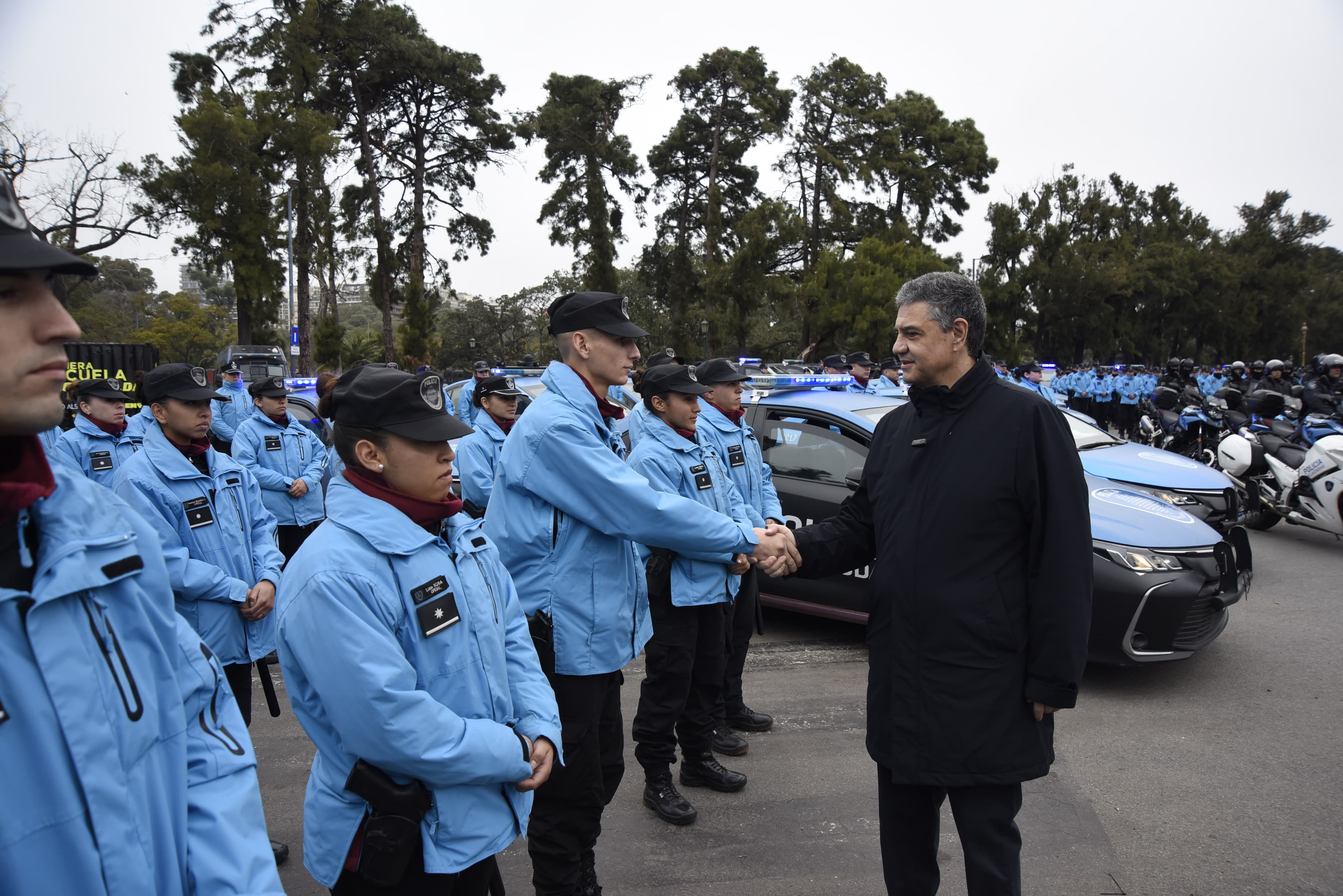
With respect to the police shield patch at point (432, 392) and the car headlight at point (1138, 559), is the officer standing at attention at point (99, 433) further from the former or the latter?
the car headlight at point (1138, 559)

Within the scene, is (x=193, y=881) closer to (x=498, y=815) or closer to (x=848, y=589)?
(x=498, y=815)

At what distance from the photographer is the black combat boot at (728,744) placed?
14.3ft

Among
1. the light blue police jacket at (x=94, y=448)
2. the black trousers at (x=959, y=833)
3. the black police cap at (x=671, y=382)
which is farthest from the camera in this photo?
the light blue police jacket at (x=94, y=448)

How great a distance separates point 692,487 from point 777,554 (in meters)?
1.02

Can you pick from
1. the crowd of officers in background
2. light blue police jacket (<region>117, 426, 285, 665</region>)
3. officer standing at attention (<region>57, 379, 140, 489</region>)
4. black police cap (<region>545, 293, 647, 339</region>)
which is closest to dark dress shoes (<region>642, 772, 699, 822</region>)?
light blue police jacket (<region>117, 426, 285, 665</region>)

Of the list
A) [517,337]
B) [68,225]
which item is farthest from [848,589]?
[517,337]

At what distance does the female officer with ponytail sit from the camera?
1.85 m

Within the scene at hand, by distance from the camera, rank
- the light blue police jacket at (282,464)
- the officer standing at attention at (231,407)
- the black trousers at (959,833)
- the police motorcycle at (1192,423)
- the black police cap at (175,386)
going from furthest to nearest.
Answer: the police motorcycle at (1192,423)
the officer standing at attention at (231,407)
the light blue police jacket at (282,464)
the black police cap at (175,386)
the black trousers at (959,833)

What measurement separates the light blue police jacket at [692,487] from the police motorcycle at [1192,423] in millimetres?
8947

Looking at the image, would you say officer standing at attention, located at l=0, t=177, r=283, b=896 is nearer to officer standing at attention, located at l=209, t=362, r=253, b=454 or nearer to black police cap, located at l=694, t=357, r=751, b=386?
black police cap, located at l=694, t=357, r=751, b=386

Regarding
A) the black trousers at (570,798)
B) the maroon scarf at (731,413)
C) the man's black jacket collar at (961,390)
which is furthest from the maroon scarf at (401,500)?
the maroon scarf at (731,413)

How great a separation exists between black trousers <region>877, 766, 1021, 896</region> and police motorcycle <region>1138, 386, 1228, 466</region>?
32.8ft

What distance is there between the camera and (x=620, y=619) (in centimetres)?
295

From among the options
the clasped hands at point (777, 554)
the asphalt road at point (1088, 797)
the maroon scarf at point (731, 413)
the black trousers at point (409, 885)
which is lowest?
the asphalt road at point (1088, 797)
